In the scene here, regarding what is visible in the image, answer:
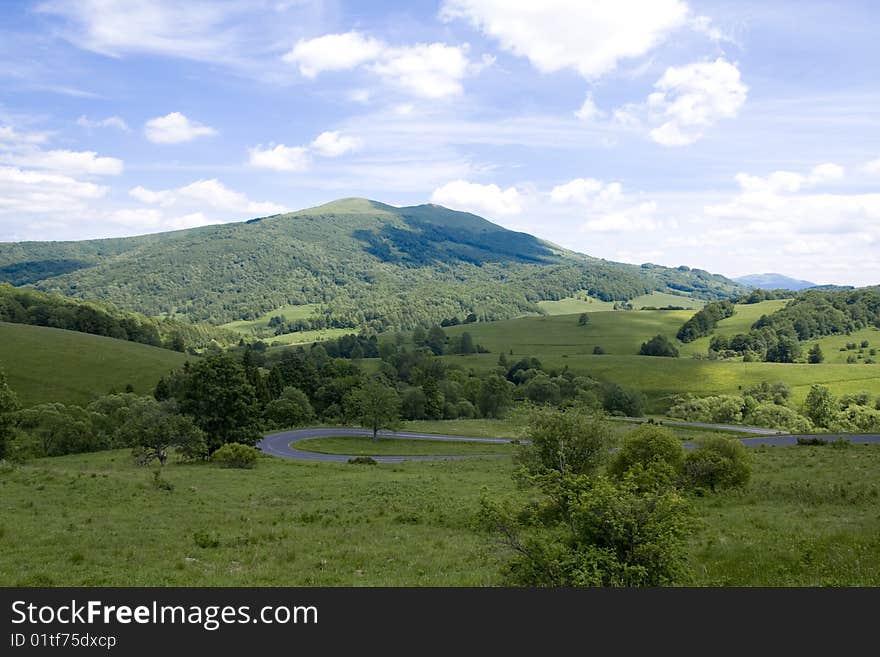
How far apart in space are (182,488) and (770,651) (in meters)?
35.0

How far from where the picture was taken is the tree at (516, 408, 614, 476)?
30.8 m

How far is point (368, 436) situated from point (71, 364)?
8240 cm

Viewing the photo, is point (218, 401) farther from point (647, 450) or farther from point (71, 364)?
point (71, 364)

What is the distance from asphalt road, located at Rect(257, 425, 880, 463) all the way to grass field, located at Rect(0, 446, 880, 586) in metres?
20.6

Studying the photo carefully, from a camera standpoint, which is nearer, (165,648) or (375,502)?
(165,648)

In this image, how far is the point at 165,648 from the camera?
913 cm

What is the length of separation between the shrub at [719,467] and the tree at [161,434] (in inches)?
1668

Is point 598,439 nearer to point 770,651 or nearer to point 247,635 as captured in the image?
point 770,651

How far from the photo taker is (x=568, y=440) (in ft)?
102

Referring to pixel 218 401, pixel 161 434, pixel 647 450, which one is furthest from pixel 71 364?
pixel 647 450

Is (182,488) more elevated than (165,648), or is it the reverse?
(165,648)

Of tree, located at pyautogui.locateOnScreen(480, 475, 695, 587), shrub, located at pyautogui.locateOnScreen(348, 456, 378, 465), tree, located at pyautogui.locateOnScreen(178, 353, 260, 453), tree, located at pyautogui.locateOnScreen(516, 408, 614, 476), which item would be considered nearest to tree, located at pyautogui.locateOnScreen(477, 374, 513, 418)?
shrub, located at pyautogui.locateOnScreen(348, 456, 378, 465)

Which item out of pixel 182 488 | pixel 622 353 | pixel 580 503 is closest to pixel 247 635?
pixel 580 503

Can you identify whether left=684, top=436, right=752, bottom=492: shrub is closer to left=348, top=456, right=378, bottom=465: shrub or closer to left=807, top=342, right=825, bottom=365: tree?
left=348, top=456, right=378, bottom=465: shrub
